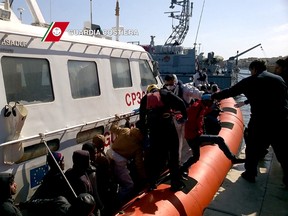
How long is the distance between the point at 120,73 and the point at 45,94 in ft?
6.42

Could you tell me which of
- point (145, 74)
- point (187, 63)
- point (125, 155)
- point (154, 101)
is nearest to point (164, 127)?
point (154, 101)

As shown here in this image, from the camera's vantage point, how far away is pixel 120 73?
546 cm

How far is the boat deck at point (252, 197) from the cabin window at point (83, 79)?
253 centimetres

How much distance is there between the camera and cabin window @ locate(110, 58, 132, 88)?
5.27 m

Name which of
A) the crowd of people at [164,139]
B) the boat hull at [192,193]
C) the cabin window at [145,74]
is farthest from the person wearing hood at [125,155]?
the cabin window at [145,74]

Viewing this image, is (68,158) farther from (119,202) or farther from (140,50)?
(140,50)

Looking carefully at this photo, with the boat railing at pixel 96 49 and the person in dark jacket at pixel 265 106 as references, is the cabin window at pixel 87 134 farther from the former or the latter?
the person in dark jacket at pixel 265 106

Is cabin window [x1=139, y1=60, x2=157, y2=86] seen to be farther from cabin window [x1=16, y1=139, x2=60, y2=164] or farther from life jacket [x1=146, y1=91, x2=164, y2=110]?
cabin window [x1=16, y1=139, x2=60, y2=164]

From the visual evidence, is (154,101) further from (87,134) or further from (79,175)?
(79,175)

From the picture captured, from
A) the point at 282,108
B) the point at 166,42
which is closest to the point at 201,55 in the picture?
the point at 166,42

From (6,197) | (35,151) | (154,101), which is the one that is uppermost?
(154,101)

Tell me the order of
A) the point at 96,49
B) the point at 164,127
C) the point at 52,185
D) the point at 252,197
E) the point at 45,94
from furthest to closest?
the point at 96,49, the point at 252,197, the point at 164,127, the point at 45,94, the point at 52,185

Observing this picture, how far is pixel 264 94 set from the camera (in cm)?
436

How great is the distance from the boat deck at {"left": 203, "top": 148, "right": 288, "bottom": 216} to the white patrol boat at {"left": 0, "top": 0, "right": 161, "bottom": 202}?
2106mm
